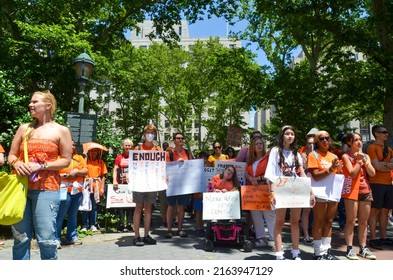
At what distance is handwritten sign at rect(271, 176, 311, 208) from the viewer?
5211mm

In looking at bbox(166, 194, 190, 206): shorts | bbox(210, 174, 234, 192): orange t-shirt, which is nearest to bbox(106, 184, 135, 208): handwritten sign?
bbox(166, 194, 190, 206): shorts

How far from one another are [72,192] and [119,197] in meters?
1.57

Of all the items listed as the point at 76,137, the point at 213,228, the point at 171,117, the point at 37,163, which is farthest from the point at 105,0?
the point at 171,117

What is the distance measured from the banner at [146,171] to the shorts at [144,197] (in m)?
0.14

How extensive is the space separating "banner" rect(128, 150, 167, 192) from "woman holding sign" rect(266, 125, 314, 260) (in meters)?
2.08

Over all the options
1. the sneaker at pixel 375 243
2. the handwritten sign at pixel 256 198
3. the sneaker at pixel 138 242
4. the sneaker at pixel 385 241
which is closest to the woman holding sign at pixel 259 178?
the handwritten sign at pixel 256 198

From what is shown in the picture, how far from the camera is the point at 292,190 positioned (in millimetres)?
5242

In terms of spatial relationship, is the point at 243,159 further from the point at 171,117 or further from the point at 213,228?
the point at 171,117

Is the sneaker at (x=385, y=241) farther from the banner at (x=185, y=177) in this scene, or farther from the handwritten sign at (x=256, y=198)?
the banner at (x=185, y=177)

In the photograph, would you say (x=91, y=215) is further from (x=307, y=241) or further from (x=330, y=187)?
(x=330, y=187)

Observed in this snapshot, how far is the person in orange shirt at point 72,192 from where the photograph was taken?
6.34 m

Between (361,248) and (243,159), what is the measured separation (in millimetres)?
2679

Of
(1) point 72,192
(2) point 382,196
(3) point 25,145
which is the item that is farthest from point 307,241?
(3) point 25,145

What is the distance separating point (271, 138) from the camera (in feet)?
86.5
